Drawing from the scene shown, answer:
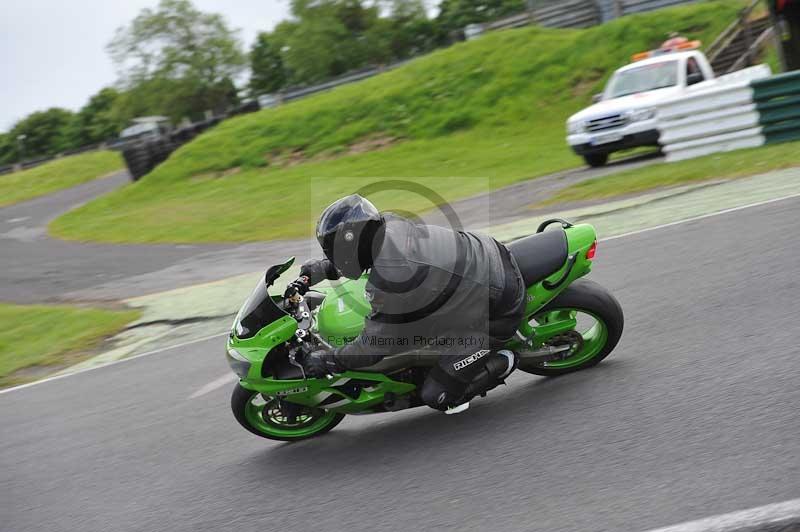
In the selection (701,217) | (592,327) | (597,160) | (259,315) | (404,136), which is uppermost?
(259,315)

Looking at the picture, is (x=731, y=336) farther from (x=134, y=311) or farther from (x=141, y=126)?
(x=141, y=126)

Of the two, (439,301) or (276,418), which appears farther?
(276,418)

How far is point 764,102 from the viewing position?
1383 centimetres

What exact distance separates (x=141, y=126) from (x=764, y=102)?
47.2m

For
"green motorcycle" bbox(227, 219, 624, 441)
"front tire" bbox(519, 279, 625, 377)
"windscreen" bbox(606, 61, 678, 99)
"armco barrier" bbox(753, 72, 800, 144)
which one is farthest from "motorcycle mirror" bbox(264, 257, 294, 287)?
"windscreen" bbox(606, 61, 678, 99)

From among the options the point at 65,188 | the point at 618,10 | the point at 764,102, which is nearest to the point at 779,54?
the point at 764,102

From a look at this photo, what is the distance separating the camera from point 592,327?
5676 mm

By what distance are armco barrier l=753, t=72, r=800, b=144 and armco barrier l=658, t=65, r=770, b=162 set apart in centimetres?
11

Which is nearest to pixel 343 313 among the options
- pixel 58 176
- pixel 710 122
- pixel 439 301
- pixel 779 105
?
pixel 439 301

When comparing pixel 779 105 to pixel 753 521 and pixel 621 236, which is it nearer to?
pixel 621 236

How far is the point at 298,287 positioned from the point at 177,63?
6086 centimetres

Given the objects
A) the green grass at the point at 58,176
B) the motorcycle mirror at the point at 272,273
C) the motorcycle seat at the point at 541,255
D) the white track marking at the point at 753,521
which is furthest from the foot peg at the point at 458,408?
the green grass at the point at 58,176

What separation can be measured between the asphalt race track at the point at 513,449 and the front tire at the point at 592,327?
11 cm

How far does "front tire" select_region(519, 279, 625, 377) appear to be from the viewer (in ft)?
17.9
